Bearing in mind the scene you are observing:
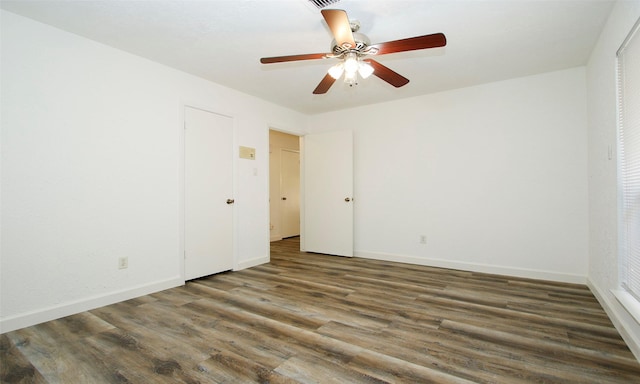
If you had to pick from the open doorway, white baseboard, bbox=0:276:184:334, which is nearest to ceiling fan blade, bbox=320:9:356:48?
white baseboard, bbox=0:276:184:334

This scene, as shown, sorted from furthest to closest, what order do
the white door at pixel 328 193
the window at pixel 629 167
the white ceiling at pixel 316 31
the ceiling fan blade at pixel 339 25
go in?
1. the white door at pixel 328 193
2. the white ceiling at pixel 316 31
3. the window at pixel 629 167
4. the ceiling fan blade at pixel 339 25

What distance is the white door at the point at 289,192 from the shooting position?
6.79 meters

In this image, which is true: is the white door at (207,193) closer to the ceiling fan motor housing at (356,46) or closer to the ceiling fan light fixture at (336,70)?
the ceiling fan light fixture at (336,70)

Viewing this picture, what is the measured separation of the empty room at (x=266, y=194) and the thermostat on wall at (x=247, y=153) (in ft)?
0.20

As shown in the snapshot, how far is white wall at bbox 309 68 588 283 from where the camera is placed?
3379 mm

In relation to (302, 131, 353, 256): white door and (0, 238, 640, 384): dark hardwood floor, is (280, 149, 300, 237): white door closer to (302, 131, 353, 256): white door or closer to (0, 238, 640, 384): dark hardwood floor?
(302, 131, 353, 256): white door

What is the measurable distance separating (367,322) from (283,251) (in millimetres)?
3141

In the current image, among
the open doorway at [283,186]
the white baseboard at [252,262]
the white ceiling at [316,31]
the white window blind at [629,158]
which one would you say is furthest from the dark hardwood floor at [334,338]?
the open doorway at [283,186]

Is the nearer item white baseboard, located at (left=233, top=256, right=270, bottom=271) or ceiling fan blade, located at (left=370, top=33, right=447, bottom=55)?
ceiling fan blade, located at (left=370, top=33, right=447, bottom=55)

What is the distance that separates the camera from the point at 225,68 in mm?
3312

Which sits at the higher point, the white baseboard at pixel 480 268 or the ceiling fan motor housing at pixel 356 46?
the ceiling fan motor housing at pixel 356 46

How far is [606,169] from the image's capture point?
2.52 meters

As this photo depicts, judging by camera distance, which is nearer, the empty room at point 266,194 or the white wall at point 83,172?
the empty room at point 266,194

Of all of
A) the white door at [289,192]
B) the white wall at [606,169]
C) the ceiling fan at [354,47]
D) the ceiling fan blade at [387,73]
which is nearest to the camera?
the ceiling fan at [354,47]
